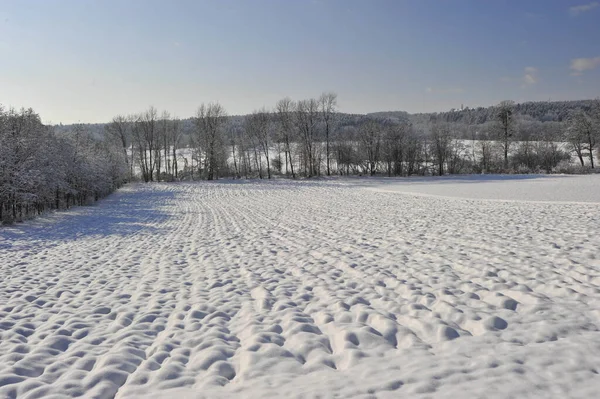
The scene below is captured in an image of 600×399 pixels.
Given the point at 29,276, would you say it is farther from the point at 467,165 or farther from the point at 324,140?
the point at 467,165

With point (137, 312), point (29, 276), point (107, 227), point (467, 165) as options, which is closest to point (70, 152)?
point (107, 227)

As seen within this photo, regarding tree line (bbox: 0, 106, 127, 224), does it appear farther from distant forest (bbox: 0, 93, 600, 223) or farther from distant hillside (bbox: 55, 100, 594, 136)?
distant hillside (bbox: 55, 100, 594, 136)

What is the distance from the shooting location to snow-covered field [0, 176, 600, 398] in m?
4.07

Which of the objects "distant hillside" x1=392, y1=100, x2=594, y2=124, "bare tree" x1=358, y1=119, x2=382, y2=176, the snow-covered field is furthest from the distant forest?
"distant hillside" x1=392, y1=100, x2=594, y2=124

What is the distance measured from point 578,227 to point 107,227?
20652 millimetres

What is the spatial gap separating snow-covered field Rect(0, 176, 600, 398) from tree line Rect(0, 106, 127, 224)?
51.2 feet

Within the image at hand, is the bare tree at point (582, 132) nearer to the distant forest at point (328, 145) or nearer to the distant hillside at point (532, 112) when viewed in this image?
the distant forest at point (328, 145)

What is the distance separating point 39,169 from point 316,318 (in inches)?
1224

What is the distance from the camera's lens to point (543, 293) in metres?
6.59

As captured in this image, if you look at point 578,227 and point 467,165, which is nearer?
point 578,227

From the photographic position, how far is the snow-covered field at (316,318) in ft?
13.4

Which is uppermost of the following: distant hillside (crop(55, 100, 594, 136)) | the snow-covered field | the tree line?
distant hillside (crop(55, 100, 594, 136))

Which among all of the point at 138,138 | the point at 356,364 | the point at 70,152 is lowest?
the point at 356,364

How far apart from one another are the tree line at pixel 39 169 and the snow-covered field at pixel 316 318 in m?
15.6
